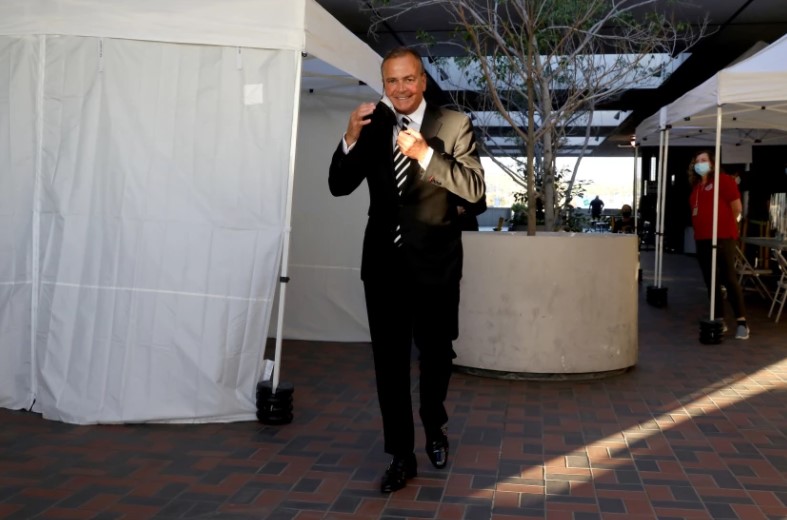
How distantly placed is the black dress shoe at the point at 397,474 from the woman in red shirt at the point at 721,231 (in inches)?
186

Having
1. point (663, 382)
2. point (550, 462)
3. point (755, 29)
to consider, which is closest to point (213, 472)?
point (550, 462)

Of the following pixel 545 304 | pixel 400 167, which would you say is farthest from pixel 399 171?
pixel 545 304

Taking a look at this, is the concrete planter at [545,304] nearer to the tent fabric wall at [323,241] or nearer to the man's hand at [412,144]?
the tent fabric wall at [323,241]

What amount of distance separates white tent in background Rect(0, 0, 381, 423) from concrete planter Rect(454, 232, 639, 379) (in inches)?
67.9

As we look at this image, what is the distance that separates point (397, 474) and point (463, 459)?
55cm

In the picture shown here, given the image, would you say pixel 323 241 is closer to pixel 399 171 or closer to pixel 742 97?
pixel 742 97

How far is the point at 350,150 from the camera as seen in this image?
11.1 ft

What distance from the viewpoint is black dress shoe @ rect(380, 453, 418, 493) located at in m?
3.47

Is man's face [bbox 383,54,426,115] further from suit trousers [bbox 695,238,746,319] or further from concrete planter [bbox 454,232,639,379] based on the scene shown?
suit trousers [bbox 695,238,746,319]

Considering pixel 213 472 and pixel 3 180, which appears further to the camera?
pixel 3 180

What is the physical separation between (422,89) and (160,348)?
200cm

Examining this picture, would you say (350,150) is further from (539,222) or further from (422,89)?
(539,222)

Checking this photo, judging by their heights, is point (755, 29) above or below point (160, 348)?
above

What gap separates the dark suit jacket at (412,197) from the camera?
11.1 feet
